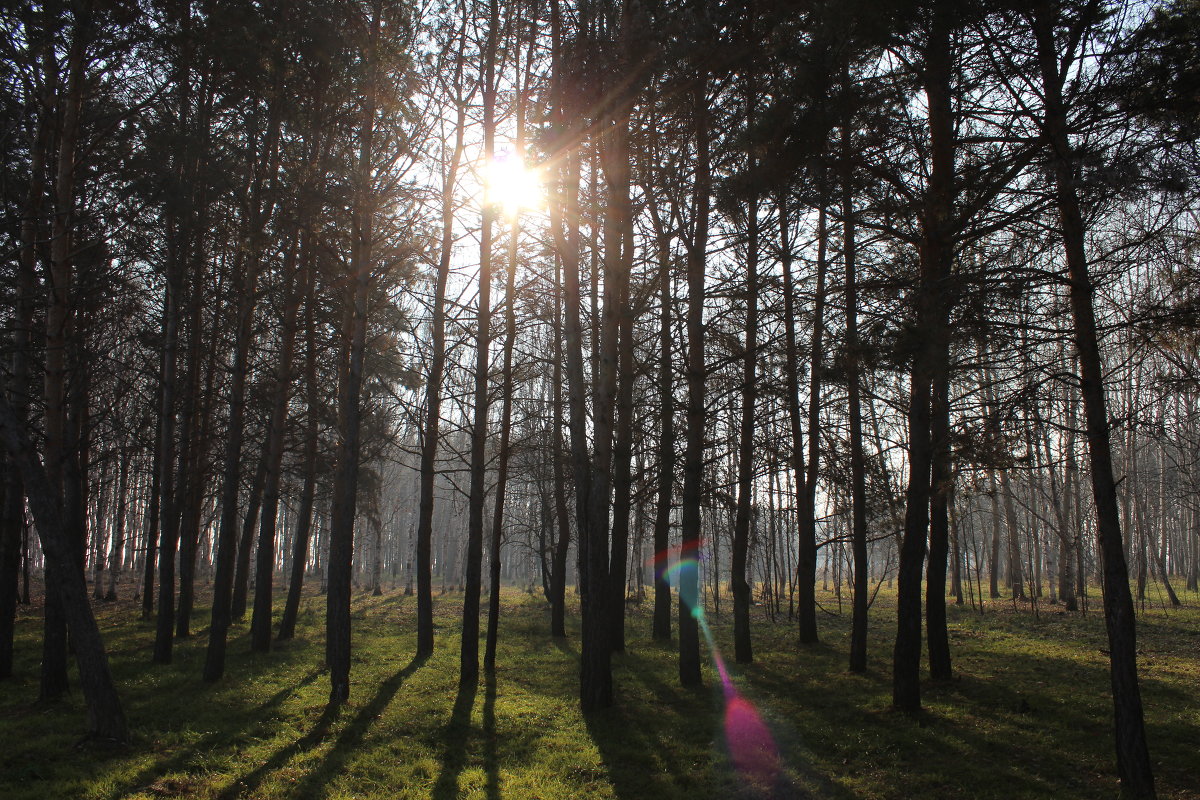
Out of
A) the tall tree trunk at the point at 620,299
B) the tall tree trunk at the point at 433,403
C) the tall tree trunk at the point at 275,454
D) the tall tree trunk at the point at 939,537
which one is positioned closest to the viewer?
the tall tree trunk at the point at 939,537

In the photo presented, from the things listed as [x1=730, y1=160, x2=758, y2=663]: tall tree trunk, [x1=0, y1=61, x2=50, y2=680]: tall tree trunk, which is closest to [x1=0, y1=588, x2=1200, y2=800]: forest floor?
[x1=730, y1=160, x2=758, y2=663]: tall tree trunk

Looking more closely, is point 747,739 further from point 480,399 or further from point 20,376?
point 20,376

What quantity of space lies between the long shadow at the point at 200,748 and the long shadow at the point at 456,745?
2.34 m

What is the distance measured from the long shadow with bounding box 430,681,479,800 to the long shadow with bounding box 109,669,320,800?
2336 millimetres

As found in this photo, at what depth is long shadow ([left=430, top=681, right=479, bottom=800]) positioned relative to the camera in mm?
6125

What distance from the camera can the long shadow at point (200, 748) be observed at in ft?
19.0

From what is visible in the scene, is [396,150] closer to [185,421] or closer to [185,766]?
[185,421]

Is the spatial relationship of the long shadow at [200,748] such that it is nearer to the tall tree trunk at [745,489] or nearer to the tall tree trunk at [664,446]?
the tall tree trunk at [664,446]

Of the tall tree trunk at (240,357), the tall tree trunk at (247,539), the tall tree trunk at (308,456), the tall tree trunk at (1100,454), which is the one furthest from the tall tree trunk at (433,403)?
the tall tree trunk at (1100,454)

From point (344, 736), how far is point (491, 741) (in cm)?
167

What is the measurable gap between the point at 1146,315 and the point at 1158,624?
1668 centimetres

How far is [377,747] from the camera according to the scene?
7.29 m

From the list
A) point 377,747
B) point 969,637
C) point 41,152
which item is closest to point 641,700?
point 377,747

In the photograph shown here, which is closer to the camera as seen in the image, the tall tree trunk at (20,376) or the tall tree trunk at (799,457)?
the tall tree trunk at (20,376)
